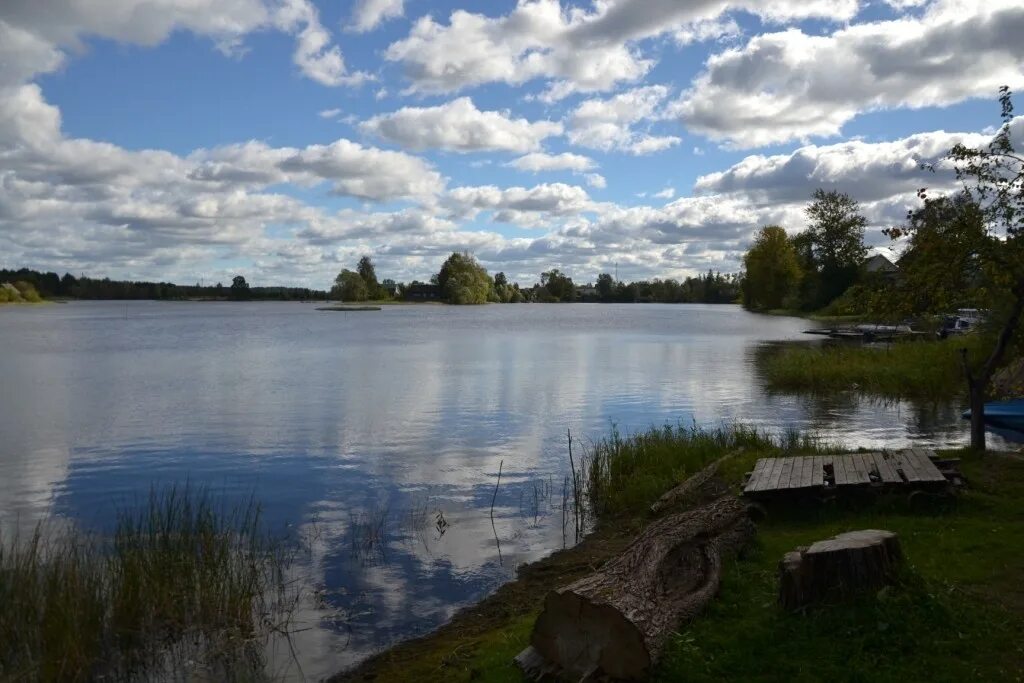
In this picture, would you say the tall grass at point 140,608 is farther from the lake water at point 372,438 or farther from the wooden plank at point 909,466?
the wooden plank at point 909,466

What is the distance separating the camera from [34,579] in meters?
8.50

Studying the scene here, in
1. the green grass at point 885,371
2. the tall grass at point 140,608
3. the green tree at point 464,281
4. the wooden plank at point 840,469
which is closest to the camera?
the tall grass at point 140,608

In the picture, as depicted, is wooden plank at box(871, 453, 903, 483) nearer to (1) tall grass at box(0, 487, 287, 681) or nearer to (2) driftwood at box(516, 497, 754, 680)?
(2) driftwood at box(516, 497, 754, 680)

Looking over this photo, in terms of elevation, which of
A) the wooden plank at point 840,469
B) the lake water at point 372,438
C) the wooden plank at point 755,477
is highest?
the wooden plank at point 840,469

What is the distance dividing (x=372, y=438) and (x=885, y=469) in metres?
14.2

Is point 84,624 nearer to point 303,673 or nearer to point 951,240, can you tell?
point 303,673

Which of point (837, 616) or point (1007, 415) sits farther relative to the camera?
point (1007, 415)

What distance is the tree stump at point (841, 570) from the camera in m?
6.87

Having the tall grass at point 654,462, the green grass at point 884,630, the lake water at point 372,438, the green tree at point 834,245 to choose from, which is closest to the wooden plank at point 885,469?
the green grass at point 884,630

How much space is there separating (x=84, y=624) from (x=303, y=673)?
2.31 m

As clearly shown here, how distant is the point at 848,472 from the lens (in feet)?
37.7

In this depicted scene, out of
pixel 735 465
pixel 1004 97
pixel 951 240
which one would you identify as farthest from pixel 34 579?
pixel 1004 97

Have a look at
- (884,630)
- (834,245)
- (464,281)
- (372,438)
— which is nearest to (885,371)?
(372,438)

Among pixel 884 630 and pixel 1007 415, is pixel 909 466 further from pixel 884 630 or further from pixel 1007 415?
pixel 1007 415
